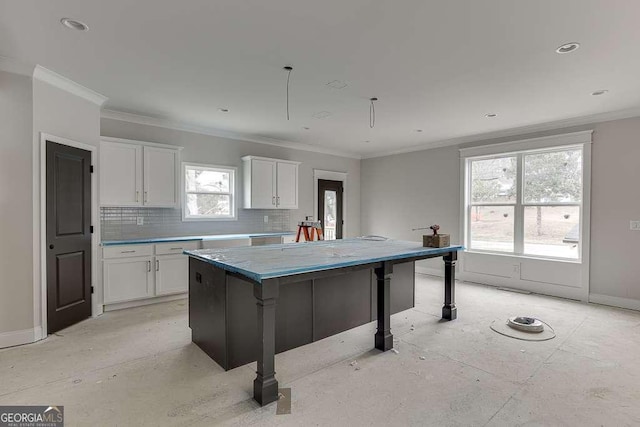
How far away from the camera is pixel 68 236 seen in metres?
3.53

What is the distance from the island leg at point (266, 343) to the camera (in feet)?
7.16

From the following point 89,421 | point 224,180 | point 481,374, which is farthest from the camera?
point 224,180

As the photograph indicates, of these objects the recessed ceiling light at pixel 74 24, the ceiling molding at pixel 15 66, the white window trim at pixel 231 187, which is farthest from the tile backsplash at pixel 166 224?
the recessed ceiling light at pixel 74 24

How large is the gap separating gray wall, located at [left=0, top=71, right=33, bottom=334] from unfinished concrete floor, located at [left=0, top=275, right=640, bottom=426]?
39cm

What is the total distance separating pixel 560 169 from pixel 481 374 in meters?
3.83

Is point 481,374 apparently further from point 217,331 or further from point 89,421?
point 89,421

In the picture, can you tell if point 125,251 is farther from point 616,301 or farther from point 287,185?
point 616,301

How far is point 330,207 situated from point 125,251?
13.5 ft

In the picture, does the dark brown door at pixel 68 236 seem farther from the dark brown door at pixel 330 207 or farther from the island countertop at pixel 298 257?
the dark brown door at pixel 330 207

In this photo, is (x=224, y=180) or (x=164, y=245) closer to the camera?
(x=164, y=245)

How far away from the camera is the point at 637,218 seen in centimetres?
420

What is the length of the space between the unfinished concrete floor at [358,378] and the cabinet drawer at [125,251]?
809 millimetres

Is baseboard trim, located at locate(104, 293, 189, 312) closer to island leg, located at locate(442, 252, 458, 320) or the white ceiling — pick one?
the white ceiling

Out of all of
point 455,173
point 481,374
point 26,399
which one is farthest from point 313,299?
point 455,173
